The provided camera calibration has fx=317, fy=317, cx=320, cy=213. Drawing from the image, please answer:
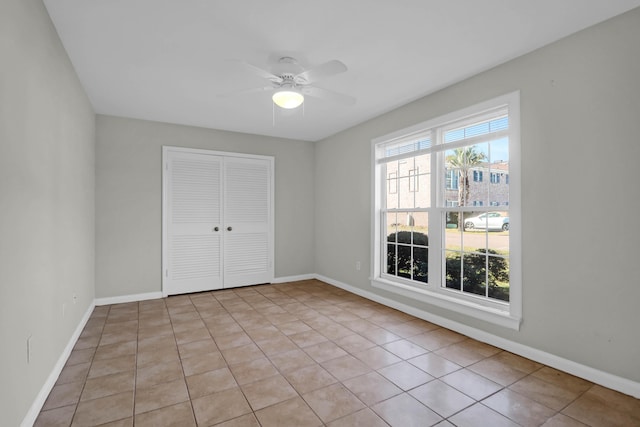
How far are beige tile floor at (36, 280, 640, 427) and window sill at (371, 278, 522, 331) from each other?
235 mm

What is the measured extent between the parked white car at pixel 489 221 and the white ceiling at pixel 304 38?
1318 millimetres

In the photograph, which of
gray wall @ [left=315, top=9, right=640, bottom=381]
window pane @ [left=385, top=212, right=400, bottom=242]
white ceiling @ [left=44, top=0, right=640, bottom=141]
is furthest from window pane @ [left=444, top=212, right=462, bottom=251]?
white ceiling @ [left=44, top=0, right=640, bottom=141]

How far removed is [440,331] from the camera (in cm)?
312

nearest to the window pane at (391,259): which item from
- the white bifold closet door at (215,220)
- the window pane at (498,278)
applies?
the window pane at (498,278)

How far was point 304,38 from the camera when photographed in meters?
2.35

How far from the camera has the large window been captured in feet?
9.04

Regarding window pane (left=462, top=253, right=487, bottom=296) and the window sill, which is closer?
the window sill

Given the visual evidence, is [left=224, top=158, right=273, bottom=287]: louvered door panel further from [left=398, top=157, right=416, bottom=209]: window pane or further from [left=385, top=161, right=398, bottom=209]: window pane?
[left=398, top=157, right=416, bottom=209]: window pane

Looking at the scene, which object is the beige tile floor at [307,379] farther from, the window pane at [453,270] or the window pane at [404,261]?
the window pane at [404,261]

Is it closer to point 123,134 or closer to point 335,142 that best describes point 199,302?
point 123,134

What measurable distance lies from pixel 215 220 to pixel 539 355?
414cm

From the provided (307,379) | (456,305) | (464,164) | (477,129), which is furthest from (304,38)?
(456,305)

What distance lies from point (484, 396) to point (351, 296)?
2.47 m

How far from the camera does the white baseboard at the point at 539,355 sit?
81.0 inches
